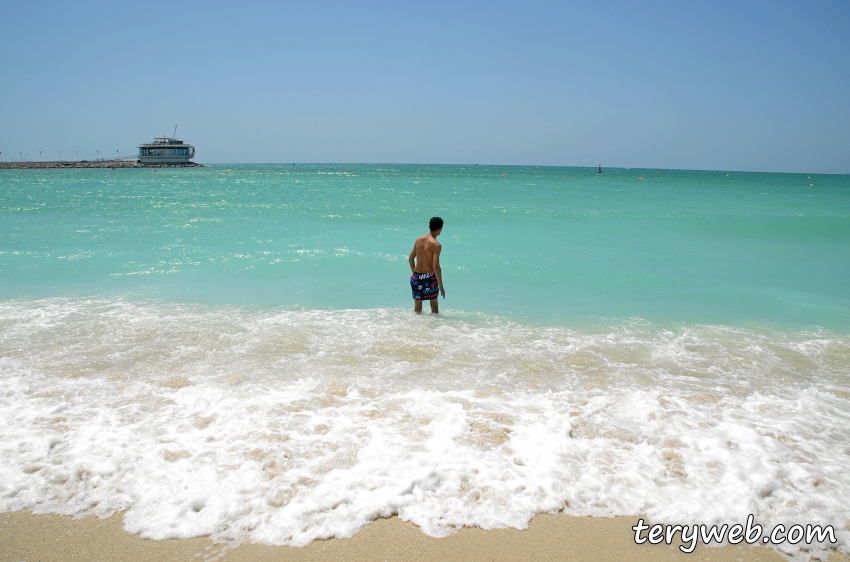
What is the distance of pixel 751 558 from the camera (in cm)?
252

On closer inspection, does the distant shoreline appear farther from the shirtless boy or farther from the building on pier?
the shirtless boy


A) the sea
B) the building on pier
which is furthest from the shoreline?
the building on pier

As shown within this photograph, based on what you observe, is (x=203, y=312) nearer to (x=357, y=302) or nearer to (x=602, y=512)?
(x=357, y=302)

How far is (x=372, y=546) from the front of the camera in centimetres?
252

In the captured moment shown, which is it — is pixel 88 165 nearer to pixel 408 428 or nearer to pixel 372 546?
pixel 408 428

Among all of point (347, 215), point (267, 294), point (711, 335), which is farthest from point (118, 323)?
point (347, 215)

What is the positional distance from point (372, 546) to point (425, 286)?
4.42 m

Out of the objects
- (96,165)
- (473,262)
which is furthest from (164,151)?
(473,262)

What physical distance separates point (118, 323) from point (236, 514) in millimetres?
4582

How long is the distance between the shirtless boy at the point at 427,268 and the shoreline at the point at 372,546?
4113 mm

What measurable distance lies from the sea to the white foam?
2 centimetres

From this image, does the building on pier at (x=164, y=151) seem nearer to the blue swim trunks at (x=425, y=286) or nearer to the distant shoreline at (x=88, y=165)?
the distant shoreline at (x=88, y=165)

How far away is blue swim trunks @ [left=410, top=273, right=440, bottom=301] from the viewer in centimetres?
670

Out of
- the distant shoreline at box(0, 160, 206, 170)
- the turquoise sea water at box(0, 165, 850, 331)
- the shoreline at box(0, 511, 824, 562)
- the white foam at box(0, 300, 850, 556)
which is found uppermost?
the distant shoreline at box(0, 160, 206, 170)
